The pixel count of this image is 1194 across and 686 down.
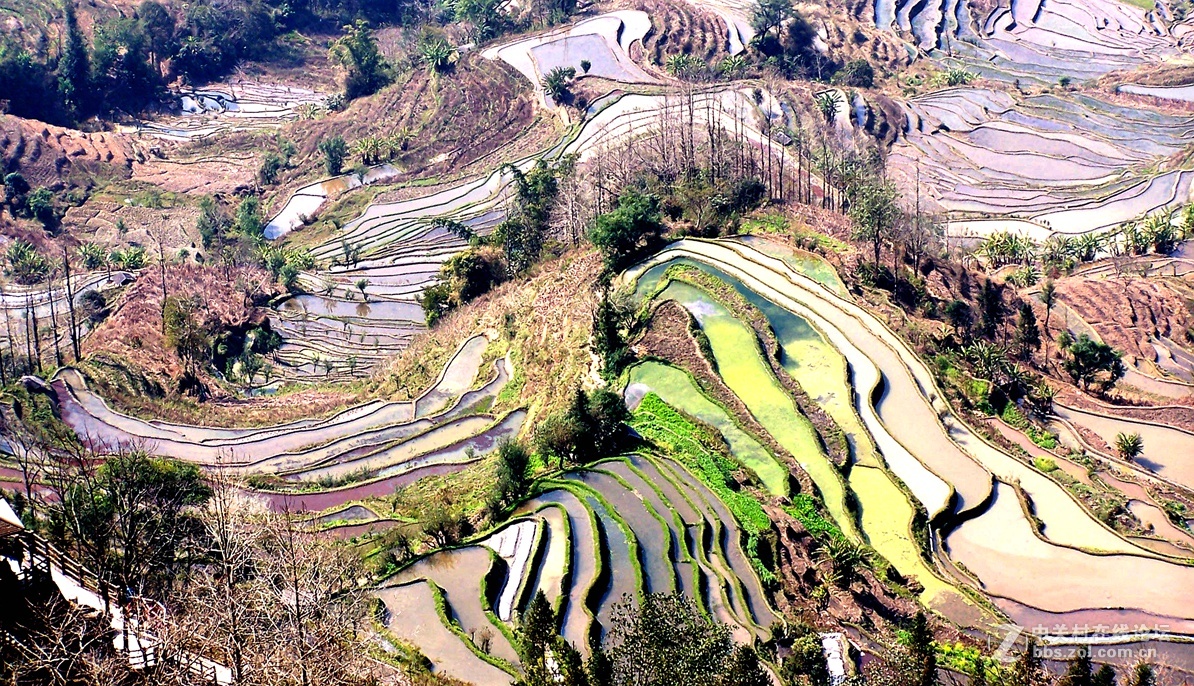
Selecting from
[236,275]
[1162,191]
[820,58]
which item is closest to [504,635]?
[236,275]

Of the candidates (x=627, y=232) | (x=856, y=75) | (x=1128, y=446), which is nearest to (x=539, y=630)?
(x=627, y=232)

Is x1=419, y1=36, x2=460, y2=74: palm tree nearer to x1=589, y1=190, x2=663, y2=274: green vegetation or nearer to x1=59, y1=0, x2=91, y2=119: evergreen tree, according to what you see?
x1=59, y1=0, x2=91, y2=119: evergreen tree

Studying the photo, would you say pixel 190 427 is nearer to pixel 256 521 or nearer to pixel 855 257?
pixel 256 521

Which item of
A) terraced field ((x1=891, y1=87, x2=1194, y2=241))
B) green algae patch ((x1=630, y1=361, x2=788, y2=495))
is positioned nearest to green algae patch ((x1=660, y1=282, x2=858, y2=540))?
green algae patch ((x1=630, y1=361, x2=788, y2=495))

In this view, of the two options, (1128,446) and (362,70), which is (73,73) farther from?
(1128,446)

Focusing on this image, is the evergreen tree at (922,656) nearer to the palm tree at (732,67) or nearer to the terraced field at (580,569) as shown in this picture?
the terraced field at (580,569)

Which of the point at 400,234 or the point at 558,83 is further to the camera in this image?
the point at 558,83
